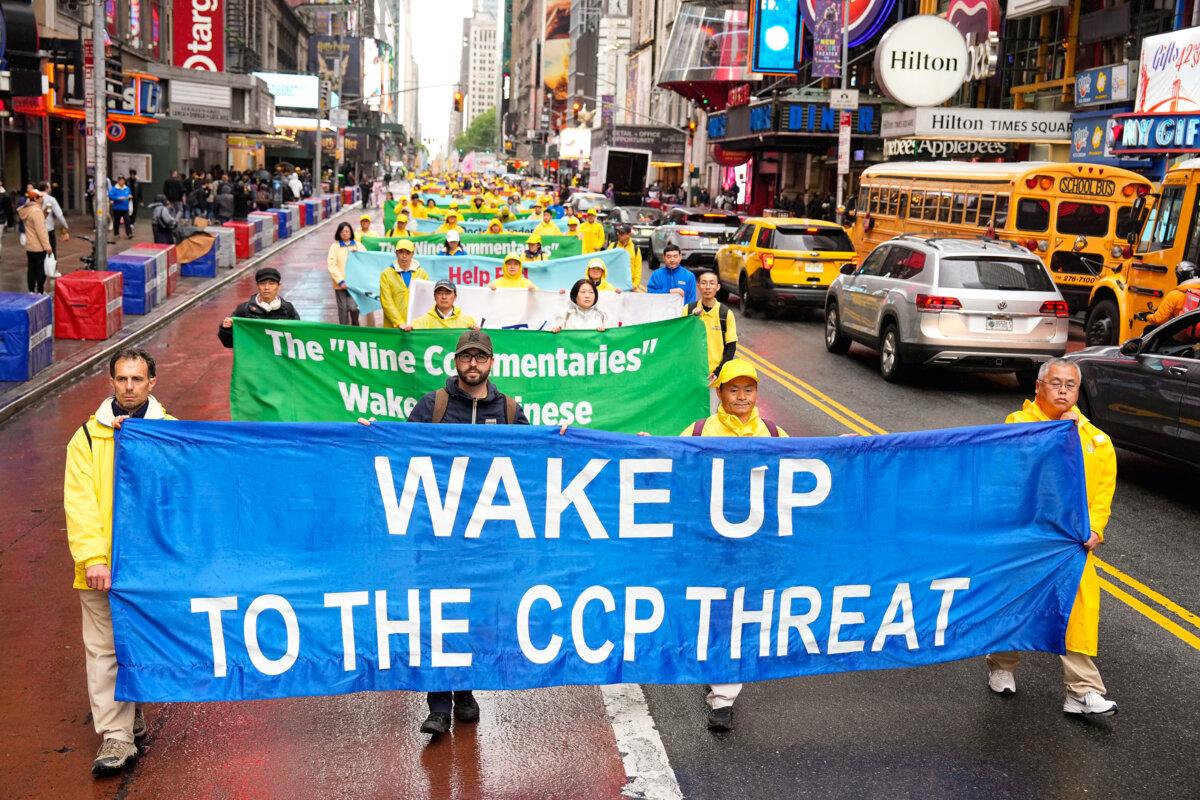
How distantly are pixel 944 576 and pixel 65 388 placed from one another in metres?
12.2

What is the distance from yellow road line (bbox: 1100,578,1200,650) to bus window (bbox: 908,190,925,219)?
2043 cm

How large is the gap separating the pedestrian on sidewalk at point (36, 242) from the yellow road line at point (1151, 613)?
55.0ft

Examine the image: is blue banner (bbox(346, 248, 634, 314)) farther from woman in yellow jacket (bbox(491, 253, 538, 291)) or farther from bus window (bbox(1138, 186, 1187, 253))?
bus window (bbox(1138, 186, 1187, 253))

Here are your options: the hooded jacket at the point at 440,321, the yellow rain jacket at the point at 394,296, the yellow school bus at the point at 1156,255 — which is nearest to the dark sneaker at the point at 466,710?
the hooded jacket at the point at 440,321

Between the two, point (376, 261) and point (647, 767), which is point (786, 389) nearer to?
point (376, 261)

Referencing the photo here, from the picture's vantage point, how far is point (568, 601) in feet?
19.2

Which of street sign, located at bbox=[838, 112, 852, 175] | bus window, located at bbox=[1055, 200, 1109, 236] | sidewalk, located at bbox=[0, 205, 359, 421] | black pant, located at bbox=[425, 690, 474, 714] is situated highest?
street sign, located at bbox=[838, 112, 852, 175]

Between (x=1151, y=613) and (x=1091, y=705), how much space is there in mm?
2055

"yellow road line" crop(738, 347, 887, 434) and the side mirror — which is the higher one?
the side mirror

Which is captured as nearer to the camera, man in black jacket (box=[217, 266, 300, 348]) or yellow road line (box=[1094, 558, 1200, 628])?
yellow road line (box=[1094, 558, 1200, 628])

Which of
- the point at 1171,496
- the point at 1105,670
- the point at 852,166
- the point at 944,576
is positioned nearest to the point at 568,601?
the point at 944,576

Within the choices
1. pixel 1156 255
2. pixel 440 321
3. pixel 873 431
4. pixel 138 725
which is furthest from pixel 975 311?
pixel 138 725

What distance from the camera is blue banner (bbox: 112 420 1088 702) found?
5617mm

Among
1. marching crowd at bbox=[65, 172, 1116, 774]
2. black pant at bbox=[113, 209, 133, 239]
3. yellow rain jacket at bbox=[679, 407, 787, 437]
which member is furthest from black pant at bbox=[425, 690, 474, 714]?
black pant at bbox=[113, 209, 133, 239]
